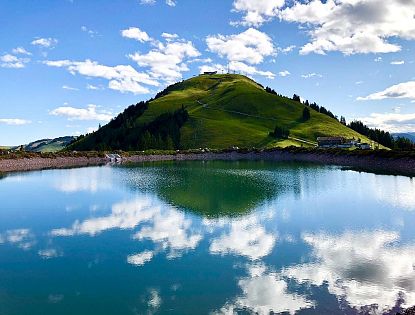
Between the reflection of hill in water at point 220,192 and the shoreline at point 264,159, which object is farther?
the shoreline at point 264,159

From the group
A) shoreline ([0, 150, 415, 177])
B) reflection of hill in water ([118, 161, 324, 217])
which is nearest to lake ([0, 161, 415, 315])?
reflection of hill in water ([118, 161, 324, 217])

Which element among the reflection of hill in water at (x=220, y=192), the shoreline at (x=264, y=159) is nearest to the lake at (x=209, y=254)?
the reflection of hill in water at (x=220, y=192)

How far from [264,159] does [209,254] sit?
145 meters

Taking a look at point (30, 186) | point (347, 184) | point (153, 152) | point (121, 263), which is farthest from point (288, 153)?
point (121, 263)

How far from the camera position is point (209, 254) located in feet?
99.2

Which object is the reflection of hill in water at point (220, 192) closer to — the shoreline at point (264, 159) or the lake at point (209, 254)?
the lake at point (209, 254)

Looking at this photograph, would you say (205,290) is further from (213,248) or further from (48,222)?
(48,222)

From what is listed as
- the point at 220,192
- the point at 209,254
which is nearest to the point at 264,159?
the point at 220,192

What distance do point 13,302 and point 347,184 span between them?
63553 millimetres

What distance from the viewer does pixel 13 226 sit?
137 feet

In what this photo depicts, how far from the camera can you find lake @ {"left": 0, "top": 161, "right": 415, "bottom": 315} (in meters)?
21.5

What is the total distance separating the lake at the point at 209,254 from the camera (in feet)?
70.4

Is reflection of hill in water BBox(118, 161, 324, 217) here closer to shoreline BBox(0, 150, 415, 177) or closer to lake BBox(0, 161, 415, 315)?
lake BBox(0, 161, 415, 315)

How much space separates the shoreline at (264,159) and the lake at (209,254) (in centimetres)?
5067
